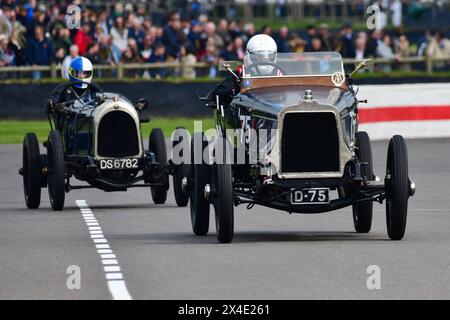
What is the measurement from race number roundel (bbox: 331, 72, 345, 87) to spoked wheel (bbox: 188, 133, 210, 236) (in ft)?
4.38

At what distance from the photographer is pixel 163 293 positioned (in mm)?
10023

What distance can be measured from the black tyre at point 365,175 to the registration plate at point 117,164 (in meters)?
3.89

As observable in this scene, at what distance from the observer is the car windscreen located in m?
14.6

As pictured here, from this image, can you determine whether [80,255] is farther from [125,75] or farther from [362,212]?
[125,75]

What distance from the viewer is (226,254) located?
12.4m

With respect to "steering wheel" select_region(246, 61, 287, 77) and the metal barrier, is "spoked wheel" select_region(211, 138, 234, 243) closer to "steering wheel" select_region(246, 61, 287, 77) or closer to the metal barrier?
"steering wheel" select_region(246, 61, 287, 77)

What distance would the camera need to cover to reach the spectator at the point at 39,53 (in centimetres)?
3198

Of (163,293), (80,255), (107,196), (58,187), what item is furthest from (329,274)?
(107,196)

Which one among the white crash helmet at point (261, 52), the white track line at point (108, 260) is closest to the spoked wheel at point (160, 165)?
the white track line at point (108, 260)

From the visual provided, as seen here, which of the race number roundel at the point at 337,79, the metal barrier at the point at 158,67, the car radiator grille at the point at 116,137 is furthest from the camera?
the metal barrier at the point at 158,67

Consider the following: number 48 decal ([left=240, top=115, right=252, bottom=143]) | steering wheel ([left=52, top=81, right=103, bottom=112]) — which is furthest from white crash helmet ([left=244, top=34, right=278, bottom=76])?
steering wheel ([left=52, top=81, right=103, bottom=112])

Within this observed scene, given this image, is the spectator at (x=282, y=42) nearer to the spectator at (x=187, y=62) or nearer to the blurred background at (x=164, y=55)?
the blurred background at (x=164, y=55)

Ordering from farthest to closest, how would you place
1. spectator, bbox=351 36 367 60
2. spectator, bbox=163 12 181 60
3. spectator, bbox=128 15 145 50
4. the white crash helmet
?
spectator, bbox=351 36 367 60 → spectator, bbox=163 12 181 60 → spectator, bbox=128 15 145 50 → the white crash helmet

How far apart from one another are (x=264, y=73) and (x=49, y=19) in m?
18.0
